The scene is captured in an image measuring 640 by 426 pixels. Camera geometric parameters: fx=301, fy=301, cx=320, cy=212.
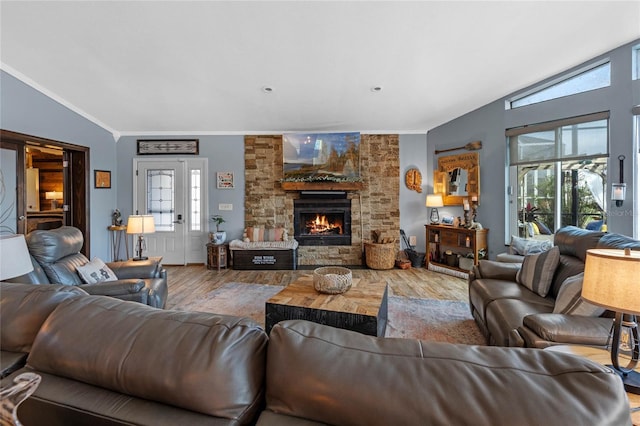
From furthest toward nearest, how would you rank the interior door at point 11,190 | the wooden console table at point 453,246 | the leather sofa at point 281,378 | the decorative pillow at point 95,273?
1. the wooden console table at point 453,246
2. the interior door at point 11,190
3. the decorative pillow at point 95,273
4. the leather sofa at point 281,378

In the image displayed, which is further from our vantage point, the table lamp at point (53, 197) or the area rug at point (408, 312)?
the table lamp at point (53, 197)

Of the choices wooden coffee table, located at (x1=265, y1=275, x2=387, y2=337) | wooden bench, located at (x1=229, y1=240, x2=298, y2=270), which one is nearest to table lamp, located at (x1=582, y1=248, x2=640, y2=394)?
wooden coffee table, located at (x1=265, y1=275, x2=387, y2=337)

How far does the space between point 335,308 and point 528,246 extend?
2.97m

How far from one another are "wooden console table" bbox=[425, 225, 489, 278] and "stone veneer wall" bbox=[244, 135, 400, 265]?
72cm

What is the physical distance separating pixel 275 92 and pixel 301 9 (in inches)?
68.1

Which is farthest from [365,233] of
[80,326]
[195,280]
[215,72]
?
[80,326]

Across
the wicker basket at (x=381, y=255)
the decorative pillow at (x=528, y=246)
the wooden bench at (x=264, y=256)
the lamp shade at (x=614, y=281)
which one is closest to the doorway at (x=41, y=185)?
the wooden bench at (x=264, y=256)

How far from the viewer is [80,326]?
946mm

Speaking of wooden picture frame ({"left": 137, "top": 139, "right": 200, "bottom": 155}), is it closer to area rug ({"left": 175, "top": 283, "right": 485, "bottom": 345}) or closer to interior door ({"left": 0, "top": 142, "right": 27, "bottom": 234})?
interior door ({"left": 0, "top": 142, "right": 27, "bottom": 234})

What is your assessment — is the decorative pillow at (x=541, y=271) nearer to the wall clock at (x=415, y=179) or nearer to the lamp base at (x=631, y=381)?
the lamp base at (x=631, y=381)

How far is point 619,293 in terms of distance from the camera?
1.15 meters

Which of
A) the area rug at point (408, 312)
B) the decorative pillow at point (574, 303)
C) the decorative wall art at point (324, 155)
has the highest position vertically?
the decorative wall art at point (324, 155)

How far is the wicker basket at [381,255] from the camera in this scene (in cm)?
560

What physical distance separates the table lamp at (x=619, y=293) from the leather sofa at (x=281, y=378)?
2.32ft
